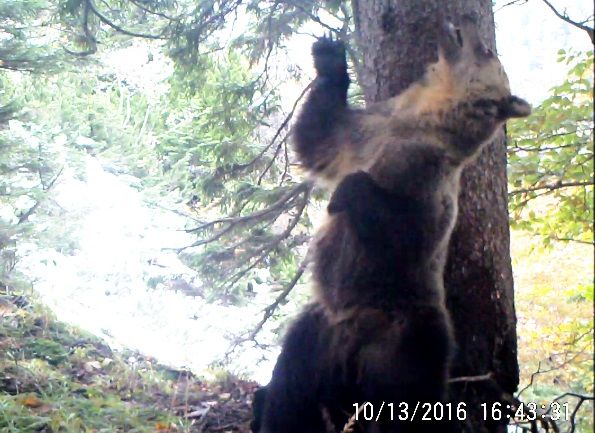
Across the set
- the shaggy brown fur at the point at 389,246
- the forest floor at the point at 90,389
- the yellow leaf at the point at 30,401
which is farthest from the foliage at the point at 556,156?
the yellow leaf at the point at 30,401

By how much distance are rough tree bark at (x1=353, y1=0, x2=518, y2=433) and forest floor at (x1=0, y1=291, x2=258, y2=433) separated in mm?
1540

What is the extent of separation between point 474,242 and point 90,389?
258 cm

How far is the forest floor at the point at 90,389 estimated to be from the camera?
3852 mm

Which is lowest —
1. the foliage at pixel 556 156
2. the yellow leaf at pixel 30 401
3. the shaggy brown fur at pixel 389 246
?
the yellow leaf at pixel 30 401

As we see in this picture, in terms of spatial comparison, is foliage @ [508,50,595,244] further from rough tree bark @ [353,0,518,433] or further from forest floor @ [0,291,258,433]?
forest floor @ [0,291,258,433]

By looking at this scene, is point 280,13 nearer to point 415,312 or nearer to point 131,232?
point 131,232

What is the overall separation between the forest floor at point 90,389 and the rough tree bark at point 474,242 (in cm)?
154

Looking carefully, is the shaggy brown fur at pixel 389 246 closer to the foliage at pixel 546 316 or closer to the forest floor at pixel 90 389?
the forest floor at pixel 90 389

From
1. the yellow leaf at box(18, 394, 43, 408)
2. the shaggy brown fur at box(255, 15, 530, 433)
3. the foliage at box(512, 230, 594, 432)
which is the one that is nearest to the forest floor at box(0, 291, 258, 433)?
the yellow leaf at box(18, 394, 43, 408)

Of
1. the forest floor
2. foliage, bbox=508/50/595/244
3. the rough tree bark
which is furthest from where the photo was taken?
foliage, bbox=508/50/595/244

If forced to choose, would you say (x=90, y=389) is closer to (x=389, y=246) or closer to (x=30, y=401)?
(x=30, y=401)

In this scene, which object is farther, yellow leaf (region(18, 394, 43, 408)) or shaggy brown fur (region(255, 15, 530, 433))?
yellow leaf (region(18, 394, 43, 408))

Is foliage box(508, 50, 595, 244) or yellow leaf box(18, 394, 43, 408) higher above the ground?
foliage box(508, 50, 595, 244)

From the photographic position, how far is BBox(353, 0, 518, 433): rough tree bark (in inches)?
129
